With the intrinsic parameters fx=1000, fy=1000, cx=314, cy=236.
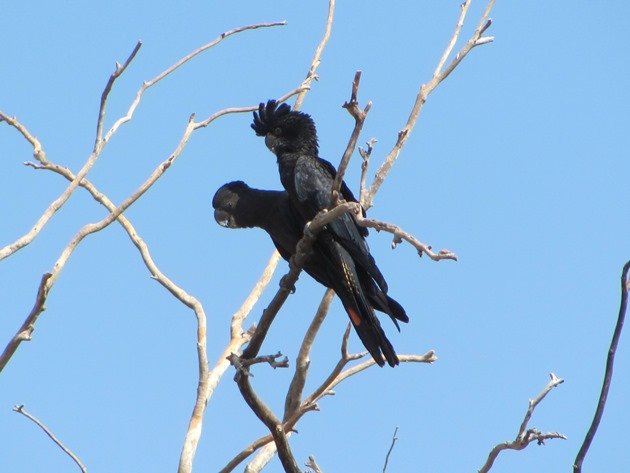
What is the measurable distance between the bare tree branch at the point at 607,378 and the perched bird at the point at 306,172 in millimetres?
2632

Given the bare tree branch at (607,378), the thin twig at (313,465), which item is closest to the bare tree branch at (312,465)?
the thin twig at (313,465)

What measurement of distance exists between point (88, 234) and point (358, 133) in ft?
4.48

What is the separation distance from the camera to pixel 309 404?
536 centimetres

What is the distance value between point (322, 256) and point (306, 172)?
1.89 feet

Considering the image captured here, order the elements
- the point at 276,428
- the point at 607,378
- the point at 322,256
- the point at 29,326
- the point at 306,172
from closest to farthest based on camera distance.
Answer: the point at 607,378 → the point at 29,326 → the point at 276,428 → the point at 322,256 → the point at 306,172

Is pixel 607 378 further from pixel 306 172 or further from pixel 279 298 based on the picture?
pixel 306 172

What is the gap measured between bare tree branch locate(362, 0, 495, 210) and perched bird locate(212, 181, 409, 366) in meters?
0.55

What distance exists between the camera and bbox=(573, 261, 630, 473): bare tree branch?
2.74 m

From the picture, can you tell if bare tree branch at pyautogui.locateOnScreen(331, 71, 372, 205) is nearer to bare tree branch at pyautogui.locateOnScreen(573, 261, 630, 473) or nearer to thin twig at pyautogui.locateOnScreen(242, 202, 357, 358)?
thin twig at pyautogui.locateOnScreen(242, 202, 357, 358)

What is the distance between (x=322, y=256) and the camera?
20.1 ft

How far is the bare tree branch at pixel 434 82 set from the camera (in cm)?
658

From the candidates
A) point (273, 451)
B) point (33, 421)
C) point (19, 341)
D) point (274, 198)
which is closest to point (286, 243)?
point (274, 198)

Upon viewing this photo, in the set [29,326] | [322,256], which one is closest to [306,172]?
[322,256]

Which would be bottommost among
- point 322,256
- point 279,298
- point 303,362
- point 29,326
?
point 29,326
